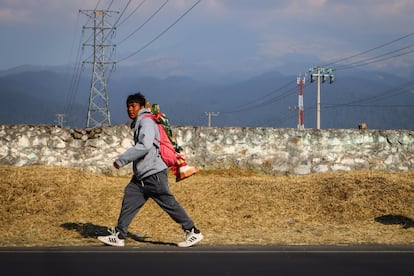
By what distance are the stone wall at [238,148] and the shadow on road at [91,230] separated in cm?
518

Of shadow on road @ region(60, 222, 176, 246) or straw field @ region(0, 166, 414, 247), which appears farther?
straw field @ region(0, 166, 414, 247)

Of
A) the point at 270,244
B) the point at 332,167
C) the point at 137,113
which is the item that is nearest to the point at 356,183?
the point at 332,167

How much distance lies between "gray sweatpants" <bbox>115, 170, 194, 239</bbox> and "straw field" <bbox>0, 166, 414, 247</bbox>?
61 centimetres

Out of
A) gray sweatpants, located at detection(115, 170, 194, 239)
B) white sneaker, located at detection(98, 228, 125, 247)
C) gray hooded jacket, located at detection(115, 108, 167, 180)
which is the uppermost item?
gray hooded jacket, located at detection(115, 108, 167, 180)

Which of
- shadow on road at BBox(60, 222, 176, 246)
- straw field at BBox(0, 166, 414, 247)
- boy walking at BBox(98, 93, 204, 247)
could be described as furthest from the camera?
straw field at BBox(0, 166, 414, 247)

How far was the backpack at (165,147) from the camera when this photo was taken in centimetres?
913

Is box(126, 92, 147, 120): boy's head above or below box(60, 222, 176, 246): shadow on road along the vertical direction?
above

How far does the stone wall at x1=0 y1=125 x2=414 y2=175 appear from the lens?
1641cm

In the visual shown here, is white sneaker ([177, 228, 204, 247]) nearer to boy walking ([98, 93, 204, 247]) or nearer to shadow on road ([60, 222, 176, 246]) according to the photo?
boy walking ([98, 93, 204, 247])

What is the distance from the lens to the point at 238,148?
1745 centimetres

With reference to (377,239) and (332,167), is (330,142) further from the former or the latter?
(377,239)
